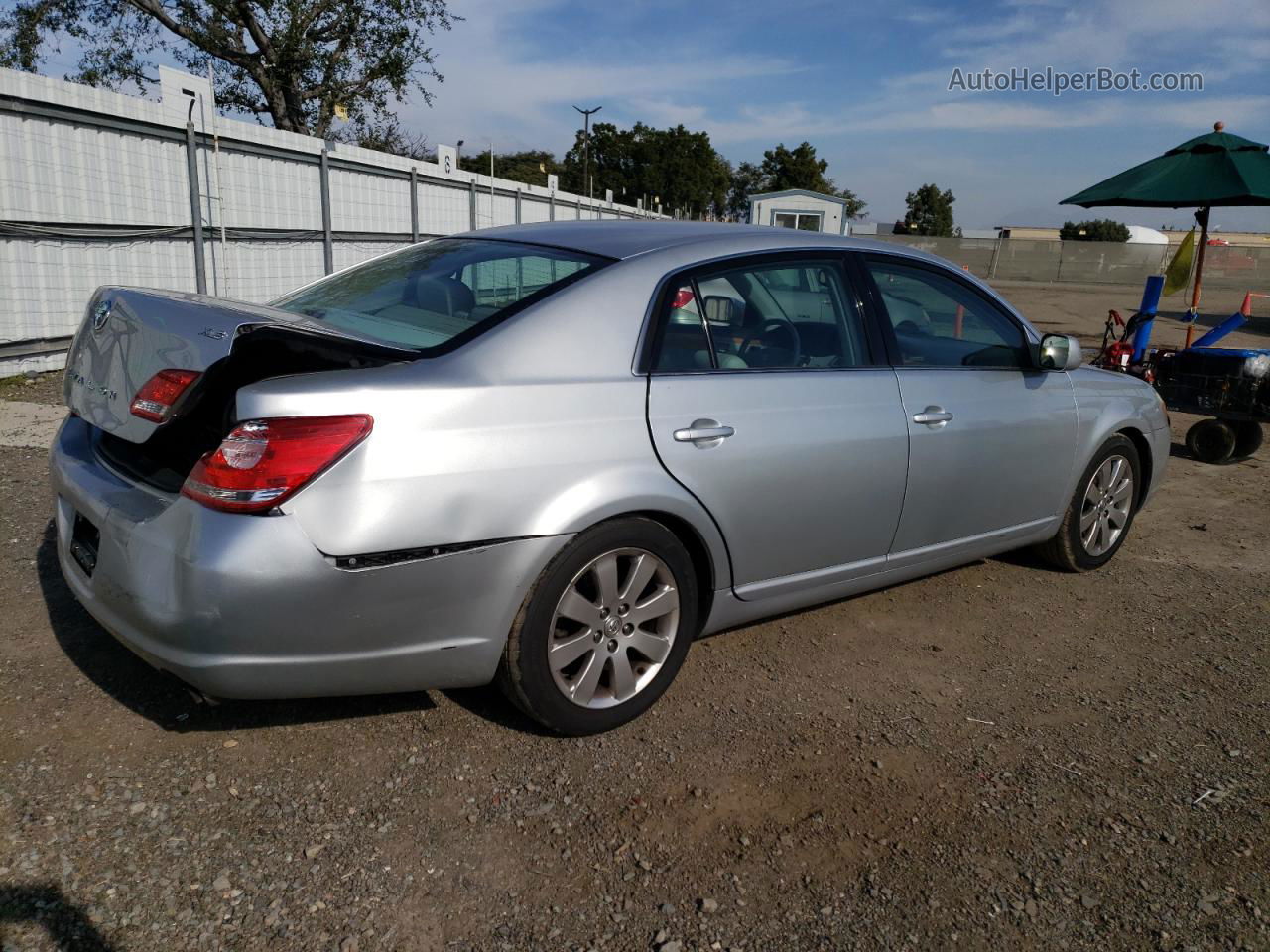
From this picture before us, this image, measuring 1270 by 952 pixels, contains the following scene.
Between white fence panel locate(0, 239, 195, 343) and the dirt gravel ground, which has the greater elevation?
white fence panel locate(0, 239, 195, 343)

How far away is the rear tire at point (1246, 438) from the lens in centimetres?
754

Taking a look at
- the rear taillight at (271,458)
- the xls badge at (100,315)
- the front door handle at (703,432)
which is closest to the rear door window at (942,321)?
the front door handle at (703,432)

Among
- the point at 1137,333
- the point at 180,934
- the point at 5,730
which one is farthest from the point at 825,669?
the point at 1137,333

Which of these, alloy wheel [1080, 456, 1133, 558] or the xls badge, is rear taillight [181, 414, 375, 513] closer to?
the xls badge

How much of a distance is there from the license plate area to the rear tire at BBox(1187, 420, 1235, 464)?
770cm

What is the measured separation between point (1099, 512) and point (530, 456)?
3.31 meters

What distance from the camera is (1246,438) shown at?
24.9ft

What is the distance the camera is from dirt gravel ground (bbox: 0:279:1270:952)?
2.24m

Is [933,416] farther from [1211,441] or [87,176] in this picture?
[87,176]

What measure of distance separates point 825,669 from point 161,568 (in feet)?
7.50

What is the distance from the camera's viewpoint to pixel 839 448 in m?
3.35

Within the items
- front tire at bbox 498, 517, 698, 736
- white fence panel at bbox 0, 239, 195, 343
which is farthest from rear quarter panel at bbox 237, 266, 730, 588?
white fence panel at bbox 0, 239, 195, 343

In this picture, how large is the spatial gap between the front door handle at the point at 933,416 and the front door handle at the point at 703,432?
3.04 feet

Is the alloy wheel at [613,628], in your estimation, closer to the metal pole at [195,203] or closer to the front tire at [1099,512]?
the front tire at [1099,512]
